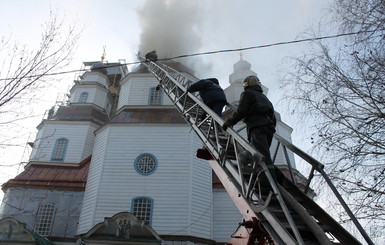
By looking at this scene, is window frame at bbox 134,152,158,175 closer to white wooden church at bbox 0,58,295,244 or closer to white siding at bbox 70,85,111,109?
white wooden church at bbox 0,58,295,244

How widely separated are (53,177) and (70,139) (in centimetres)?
410

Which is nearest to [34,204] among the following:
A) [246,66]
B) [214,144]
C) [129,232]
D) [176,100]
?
[129,232]

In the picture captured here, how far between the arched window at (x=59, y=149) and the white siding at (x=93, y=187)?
4.99m

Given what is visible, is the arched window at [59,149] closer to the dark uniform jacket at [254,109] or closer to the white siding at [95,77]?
the white siding at [95,77]

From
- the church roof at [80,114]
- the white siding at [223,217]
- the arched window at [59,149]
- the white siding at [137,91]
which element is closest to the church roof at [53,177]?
the arched window at [59,149]

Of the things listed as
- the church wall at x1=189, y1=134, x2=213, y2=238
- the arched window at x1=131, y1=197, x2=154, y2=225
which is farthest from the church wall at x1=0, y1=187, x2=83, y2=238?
the church wall at x1=189, y1=134, x2=213, y2=238

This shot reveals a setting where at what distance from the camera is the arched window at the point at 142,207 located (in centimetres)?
1479

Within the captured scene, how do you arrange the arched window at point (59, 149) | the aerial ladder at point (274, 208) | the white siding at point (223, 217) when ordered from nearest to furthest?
1. the aerial ladder at point (274, 208)
2. the white siding at point (223, 217)
3. the arched window at point (59, 149)

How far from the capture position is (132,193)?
50.5 ft

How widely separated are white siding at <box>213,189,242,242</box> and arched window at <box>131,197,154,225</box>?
3.84m

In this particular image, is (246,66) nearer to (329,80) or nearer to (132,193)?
(132,193)

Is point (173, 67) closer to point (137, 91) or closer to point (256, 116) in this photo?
point (137, 91)

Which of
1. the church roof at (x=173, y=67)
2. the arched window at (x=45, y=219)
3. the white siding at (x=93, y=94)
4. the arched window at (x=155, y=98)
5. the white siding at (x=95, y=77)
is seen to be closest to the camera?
the arched window at (x=45, y=219)

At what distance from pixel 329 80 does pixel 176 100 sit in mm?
4857
